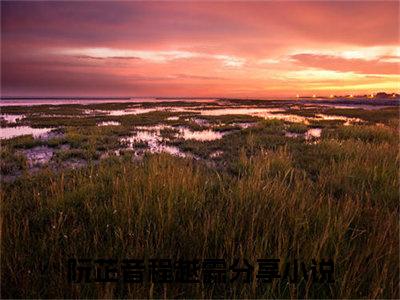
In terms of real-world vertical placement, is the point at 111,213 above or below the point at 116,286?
above

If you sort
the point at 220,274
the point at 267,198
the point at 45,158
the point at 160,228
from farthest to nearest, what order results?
1. the point at 45,158
2. the point at 267,198
3. the point at 160,228
4. the point at 220,274

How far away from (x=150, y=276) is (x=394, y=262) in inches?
88.8

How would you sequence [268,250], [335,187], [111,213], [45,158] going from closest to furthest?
[268,250], [111,213], [335,187], [45,158]

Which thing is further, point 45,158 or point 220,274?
point 45,158

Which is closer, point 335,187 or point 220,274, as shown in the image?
point 220,274

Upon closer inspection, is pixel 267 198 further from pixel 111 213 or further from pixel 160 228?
pixel 111 213

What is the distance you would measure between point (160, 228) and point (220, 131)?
1549 cm

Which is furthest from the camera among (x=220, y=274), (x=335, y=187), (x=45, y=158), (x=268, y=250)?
(x=45, y=158)

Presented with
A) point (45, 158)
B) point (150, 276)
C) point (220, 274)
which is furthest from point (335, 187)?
point (45, 158)

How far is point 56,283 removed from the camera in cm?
259

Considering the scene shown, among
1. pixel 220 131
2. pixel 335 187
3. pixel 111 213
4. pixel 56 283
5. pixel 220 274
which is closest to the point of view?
pixel 56 283

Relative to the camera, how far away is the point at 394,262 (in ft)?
9.53

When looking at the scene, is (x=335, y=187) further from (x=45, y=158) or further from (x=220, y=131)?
(x=220, y=131)

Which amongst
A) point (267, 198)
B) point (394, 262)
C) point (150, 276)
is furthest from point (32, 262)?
point (394, 262)
